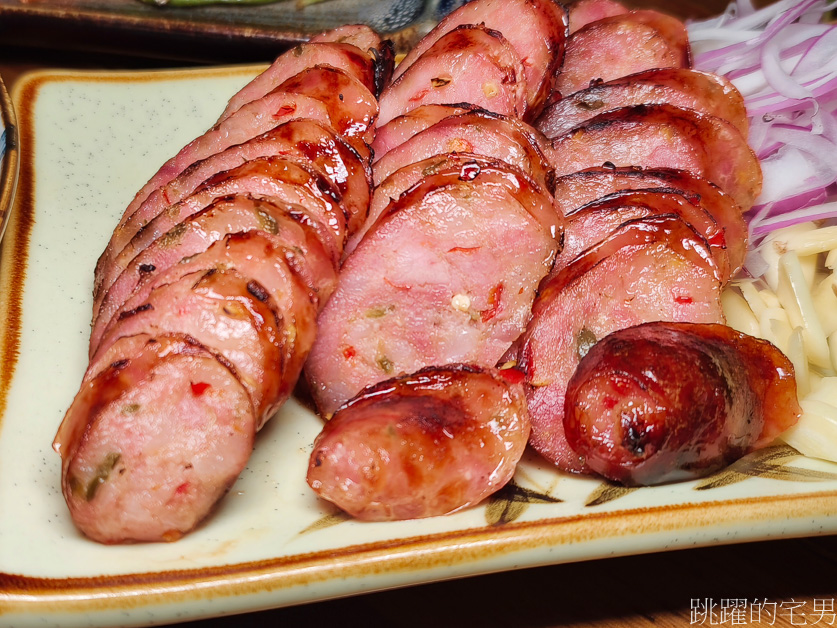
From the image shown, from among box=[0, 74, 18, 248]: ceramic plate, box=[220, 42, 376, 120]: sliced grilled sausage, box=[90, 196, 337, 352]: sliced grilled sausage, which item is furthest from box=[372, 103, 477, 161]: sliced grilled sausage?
box=[0, 74, 18, 248]: ceramic plate

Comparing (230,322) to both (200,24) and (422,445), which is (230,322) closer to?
(422,445)

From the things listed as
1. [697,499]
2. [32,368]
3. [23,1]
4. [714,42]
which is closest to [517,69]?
[714,42]

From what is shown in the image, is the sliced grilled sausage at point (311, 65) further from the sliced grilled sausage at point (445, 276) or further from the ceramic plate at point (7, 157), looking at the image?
the sliced grilled sausage at point (445, 276)

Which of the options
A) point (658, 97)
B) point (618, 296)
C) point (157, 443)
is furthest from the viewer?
point (658, 97)

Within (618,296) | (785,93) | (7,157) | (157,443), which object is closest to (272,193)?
(157,443)

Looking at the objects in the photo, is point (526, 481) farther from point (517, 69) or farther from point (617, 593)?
point (517, 69)

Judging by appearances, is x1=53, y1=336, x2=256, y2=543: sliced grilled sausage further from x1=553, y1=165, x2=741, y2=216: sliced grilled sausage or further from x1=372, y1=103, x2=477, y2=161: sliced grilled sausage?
x1=553, y1=165, x2=741, y2=216: sliced grilled sausage
